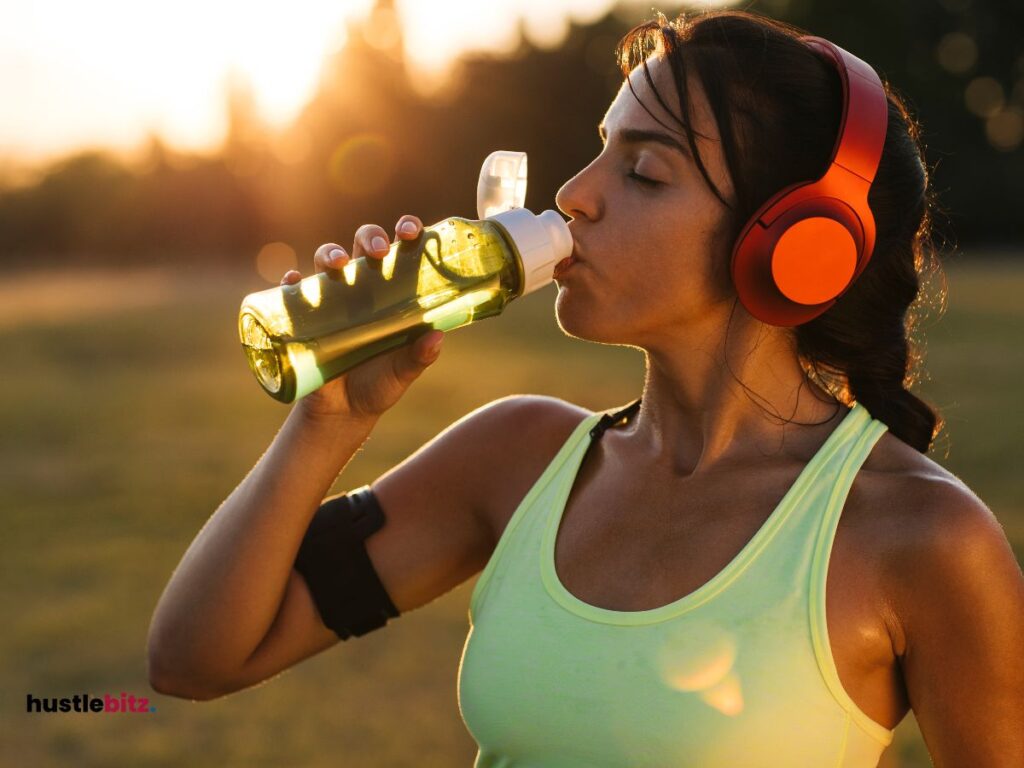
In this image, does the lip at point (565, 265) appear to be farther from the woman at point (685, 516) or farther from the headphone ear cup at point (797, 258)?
the headphone ear cup at point (797, 258)

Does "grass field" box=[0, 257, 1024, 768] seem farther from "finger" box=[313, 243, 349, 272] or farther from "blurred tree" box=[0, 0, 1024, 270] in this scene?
"blurred tree" box=[0, 0, 1024, 270]

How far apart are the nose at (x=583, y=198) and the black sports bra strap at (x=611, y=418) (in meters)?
0.40

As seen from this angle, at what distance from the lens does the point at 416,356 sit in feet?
7.27

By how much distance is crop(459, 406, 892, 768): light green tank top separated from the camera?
6.24 feet

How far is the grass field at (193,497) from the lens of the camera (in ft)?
18.0

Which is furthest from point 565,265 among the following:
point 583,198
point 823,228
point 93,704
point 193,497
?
point 193,497

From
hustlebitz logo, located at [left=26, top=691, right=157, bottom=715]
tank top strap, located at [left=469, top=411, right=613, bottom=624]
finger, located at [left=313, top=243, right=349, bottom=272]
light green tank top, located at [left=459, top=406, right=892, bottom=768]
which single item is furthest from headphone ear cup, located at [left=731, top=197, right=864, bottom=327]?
hustlebitz logo, located at [left=26, top=691, right=157, bottom=715]

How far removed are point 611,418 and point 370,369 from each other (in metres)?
0.49

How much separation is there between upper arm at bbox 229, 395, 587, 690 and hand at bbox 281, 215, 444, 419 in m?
0.18

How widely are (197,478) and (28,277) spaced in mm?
30740

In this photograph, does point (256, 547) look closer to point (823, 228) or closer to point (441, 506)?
point (441, 506)

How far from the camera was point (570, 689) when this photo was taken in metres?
2.01

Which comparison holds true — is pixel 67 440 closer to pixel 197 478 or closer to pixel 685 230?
pixel 197 478

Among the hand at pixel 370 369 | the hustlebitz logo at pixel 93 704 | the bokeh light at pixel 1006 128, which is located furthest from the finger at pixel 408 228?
the bokeh light at pixel 1006 128
